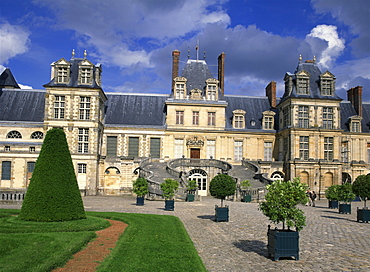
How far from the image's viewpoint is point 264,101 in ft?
151

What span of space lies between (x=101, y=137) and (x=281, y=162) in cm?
1901

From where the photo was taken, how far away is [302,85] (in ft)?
130

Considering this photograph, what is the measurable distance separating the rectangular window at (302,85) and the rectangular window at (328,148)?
5348 millimetres

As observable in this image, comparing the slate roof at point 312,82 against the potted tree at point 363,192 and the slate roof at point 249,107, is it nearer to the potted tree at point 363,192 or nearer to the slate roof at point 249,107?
the slate roof at point 249,107

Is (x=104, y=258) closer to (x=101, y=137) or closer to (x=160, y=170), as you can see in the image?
(x=160, y=170)

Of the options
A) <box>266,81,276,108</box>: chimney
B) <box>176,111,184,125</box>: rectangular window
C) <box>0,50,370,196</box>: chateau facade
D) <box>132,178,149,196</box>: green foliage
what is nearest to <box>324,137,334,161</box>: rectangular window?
<box>0,50,370,196</box>: chateau facade

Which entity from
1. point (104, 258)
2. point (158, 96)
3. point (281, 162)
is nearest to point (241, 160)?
point (281, 162)

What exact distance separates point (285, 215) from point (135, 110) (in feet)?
111

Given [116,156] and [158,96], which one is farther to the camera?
[158,96]

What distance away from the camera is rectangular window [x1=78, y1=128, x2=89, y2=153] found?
36.8 meters

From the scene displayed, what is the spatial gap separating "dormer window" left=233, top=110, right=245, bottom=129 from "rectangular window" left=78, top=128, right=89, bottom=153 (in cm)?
1610

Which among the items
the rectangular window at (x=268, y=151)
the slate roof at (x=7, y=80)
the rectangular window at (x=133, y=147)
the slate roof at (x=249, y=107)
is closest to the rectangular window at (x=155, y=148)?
the rectangular window at (x=133, y=147)

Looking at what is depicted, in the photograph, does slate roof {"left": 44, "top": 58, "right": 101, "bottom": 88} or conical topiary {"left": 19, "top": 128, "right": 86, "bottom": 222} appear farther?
slate roof {"left": 44, "top": 58, "right": 101, "bottom": 88}

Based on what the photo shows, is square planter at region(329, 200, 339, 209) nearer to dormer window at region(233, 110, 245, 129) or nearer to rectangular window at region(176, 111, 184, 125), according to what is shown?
A: dormer window at region(233, 110, 245, 129)
